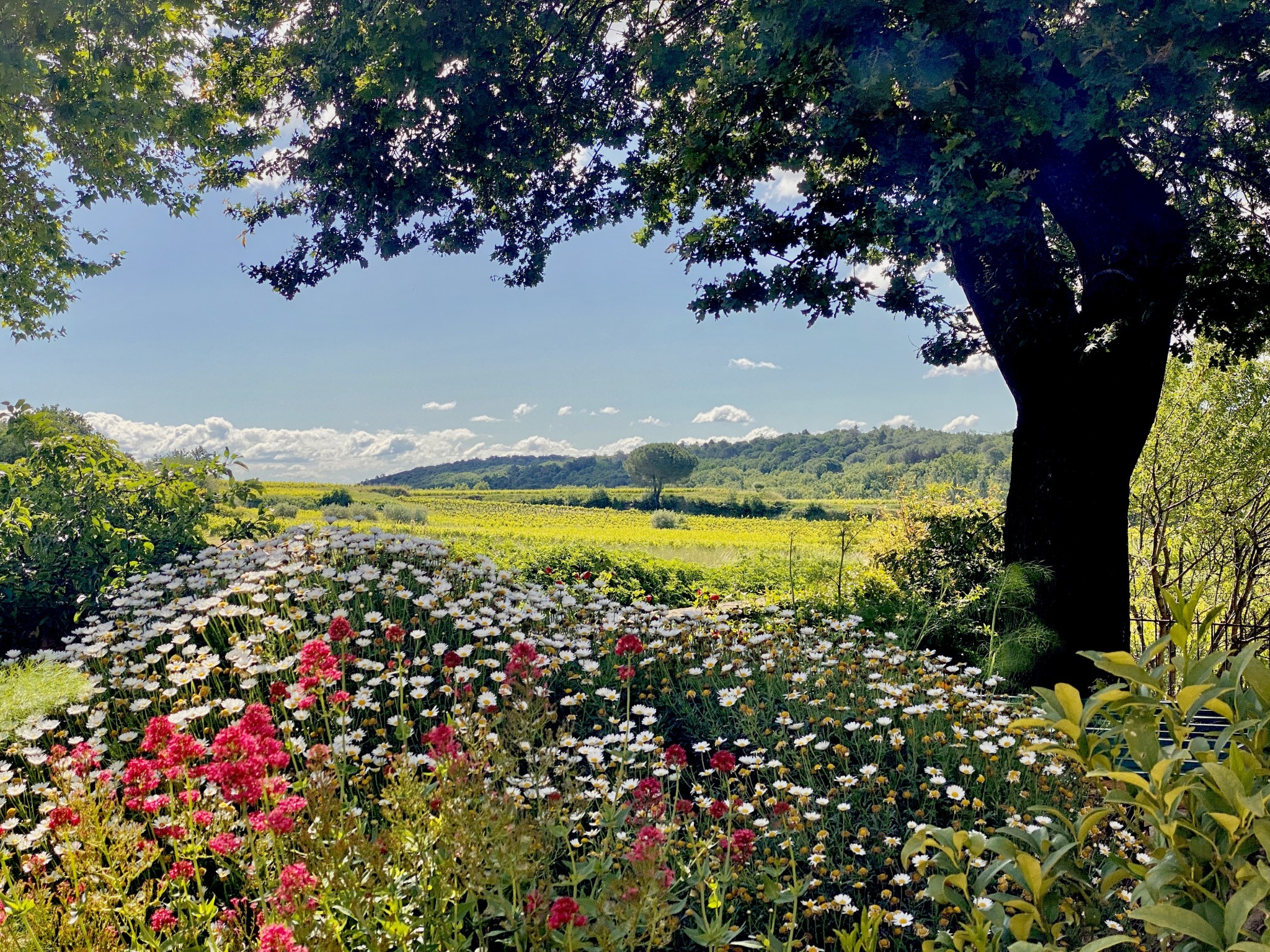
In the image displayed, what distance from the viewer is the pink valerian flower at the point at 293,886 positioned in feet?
6.29

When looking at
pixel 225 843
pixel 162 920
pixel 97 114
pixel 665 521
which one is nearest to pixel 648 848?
pixel 225 843

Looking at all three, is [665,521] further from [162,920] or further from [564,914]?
[564,914]

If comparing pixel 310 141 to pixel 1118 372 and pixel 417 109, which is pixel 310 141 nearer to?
pixel 417 109

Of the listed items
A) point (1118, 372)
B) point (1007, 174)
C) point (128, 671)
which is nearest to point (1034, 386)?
point (1118, 372)

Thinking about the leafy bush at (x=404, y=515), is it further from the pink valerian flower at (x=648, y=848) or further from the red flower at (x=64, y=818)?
the pink valerian flower at (x=648, y=848)

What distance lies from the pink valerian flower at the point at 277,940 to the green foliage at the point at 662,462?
221 feet

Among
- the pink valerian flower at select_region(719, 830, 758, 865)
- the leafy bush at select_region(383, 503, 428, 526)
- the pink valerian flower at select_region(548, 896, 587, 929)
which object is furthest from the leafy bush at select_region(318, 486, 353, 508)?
the pink valerian flower at select_region(548, 896, 587, 929)

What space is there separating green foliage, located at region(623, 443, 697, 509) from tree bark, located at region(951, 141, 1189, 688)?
62.0 metres

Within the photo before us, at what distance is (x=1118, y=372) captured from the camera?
22.3 ft

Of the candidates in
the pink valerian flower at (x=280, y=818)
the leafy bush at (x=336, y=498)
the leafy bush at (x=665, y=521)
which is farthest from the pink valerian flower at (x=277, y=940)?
the leafy bush at (x=665, y=521)

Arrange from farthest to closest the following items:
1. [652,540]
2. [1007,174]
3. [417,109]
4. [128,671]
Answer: [652,540] → [417,109] → [1007,174] → [128,671]

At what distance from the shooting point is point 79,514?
7348 mm

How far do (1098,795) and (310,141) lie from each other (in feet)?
26.1

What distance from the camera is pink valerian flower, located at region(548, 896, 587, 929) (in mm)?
1881
